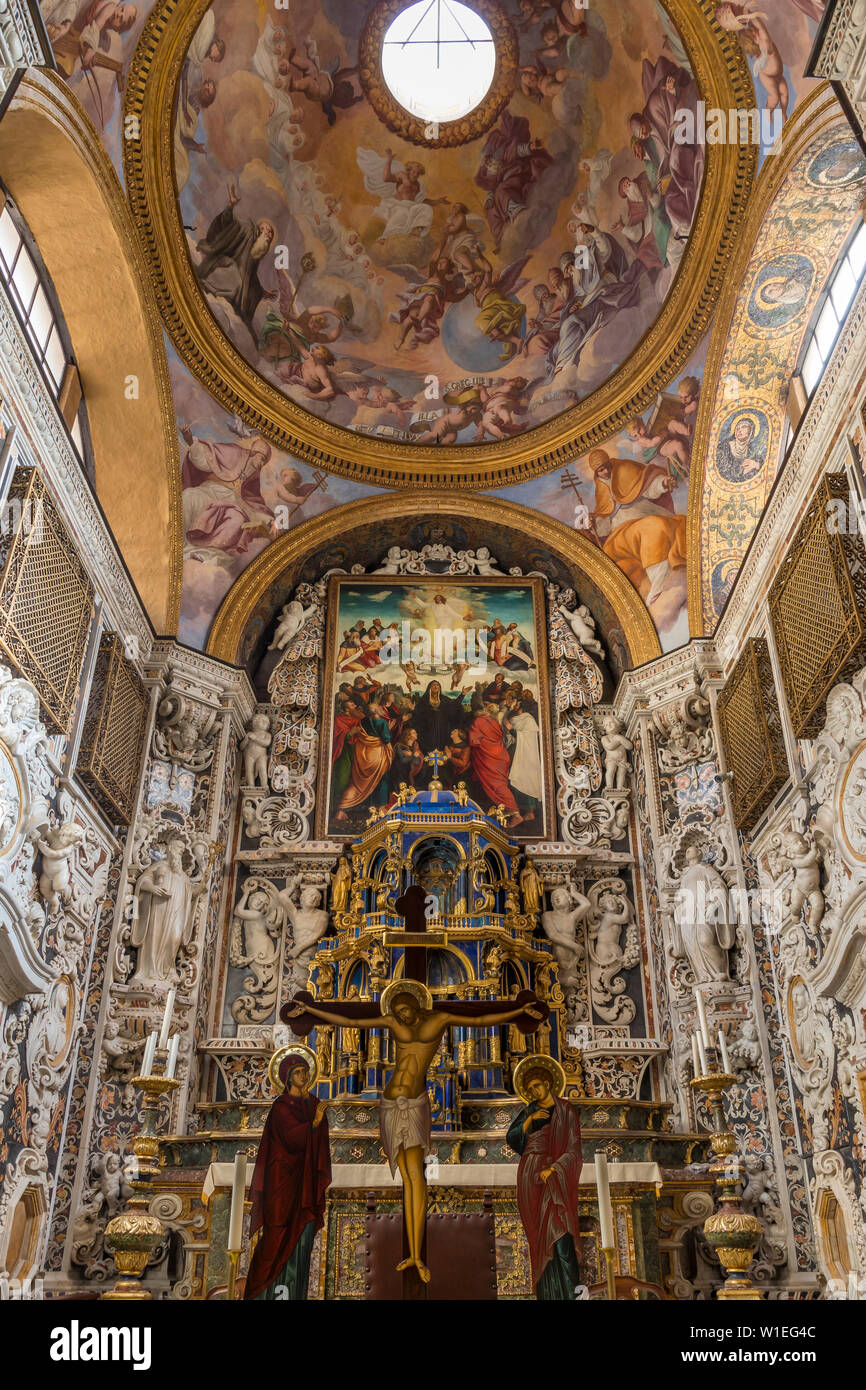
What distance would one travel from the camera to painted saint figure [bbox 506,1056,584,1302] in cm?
566

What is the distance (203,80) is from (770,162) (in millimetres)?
6730

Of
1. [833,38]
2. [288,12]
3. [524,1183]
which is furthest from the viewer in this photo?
[288,12]

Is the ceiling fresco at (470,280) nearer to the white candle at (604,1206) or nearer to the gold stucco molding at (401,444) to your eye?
the gold stucco molding at (401,444)

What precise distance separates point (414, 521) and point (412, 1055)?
35.6 feet

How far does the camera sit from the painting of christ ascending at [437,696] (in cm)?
1437

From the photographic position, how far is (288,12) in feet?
44.1

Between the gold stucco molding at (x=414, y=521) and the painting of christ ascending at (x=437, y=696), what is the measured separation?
829 mm

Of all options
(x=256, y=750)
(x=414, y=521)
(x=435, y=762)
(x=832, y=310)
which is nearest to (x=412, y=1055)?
(x=435, y=762)

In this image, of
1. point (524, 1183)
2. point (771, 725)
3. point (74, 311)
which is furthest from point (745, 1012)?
point (74, 311)

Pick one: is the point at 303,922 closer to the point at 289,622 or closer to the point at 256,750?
the point at 256,750

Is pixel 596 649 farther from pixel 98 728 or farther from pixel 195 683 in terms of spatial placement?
pixel 98 728

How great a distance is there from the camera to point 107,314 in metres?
12.4

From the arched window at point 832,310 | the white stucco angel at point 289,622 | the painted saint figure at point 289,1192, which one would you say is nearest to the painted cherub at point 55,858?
the painted saint figure at point 289,1192

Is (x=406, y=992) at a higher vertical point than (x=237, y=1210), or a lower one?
higher
